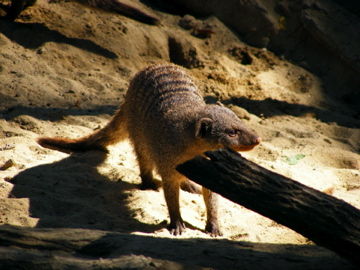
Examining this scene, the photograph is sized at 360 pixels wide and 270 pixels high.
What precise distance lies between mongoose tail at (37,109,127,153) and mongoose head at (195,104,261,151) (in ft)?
3.77

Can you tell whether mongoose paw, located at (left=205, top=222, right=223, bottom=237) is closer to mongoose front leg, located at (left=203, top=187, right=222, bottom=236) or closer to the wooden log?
mongoose front leg, located at (left=203, top=187, right=222, bottom=236)

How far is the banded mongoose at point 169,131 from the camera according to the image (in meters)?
2.92

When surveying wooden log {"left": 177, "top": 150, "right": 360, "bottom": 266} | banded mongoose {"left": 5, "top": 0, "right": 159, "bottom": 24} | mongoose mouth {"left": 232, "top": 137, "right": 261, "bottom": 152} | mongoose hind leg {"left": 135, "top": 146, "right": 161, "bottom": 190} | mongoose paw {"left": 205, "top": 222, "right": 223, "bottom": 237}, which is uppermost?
wooden log {"left": 177, "top": 150, "right": 360, "bottom": 266}

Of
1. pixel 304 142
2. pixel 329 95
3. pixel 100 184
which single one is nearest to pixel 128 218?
pixel 100 184

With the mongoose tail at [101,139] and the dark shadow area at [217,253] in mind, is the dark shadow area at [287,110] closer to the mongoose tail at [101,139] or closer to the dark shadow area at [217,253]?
the mongoose tail at [101,139]

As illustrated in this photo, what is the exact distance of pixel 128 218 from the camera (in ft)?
10.1

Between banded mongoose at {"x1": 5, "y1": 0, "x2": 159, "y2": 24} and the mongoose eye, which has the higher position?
the mongoose eye

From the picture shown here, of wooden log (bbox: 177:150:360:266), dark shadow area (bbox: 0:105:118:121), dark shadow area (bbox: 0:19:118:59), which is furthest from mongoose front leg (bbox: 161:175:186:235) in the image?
dark shadow area (bbox: 0:19:118:59)

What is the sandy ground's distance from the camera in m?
3.11

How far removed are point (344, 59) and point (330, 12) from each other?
710mm

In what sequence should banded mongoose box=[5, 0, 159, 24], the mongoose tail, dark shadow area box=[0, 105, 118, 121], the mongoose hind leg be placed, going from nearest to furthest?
the mongoose hind leg, the mongoose tail, dark shadow area box=[0, 105, 118, 121], banded mongoose box=[5, 0, 159, 24]

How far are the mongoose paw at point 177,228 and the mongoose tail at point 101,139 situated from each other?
1.11 m

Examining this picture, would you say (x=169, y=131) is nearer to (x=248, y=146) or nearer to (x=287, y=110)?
(x=248, y=146)

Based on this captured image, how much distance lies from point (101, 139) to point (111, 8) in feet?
6.04
